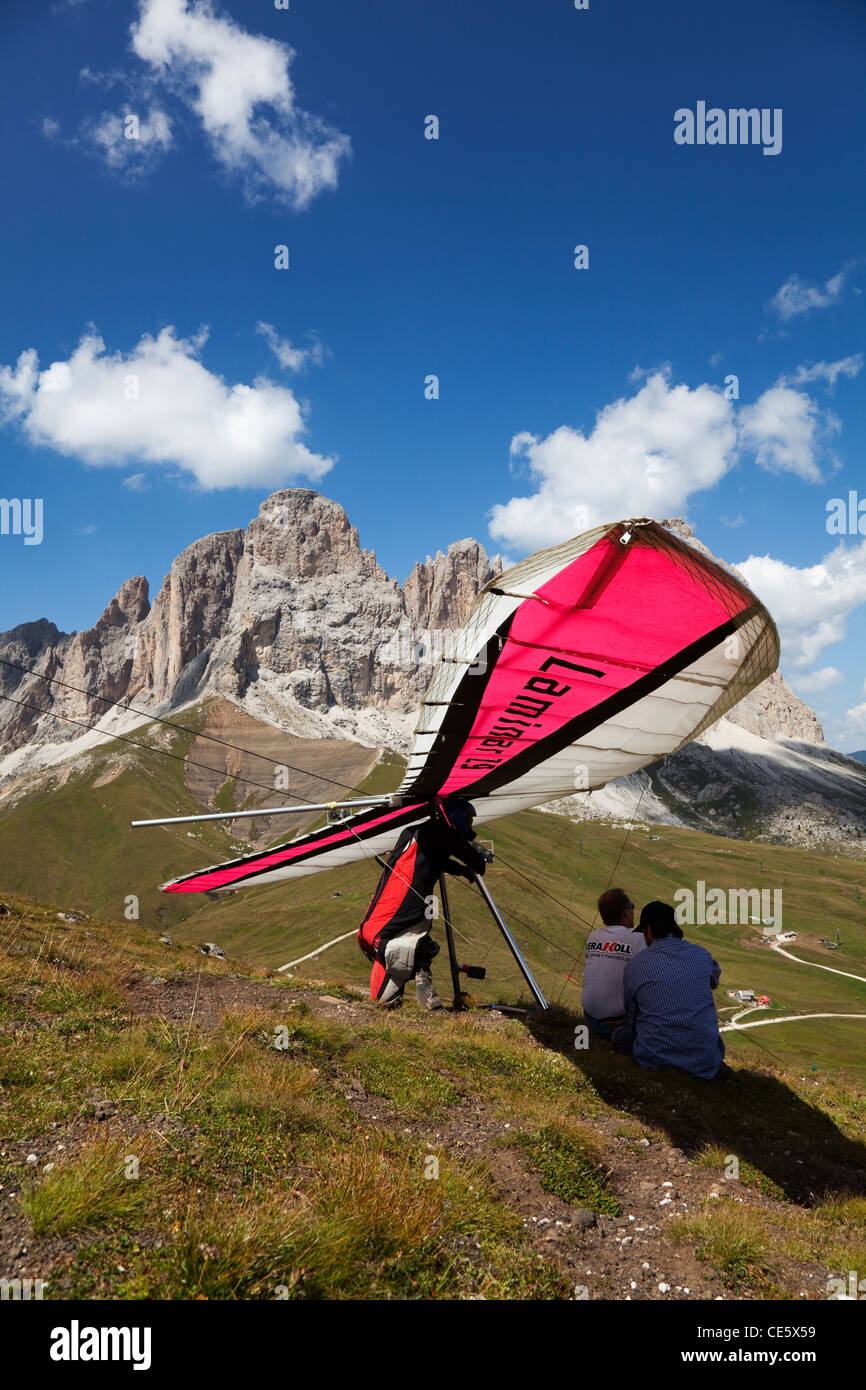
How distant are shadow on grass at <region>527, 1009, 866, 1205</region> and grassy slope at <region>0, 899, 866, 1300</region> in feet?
0.12

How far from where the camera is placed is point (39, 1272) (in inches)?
121

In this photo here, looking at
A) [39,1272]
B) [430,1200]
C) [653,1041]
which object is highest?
[39,1272]

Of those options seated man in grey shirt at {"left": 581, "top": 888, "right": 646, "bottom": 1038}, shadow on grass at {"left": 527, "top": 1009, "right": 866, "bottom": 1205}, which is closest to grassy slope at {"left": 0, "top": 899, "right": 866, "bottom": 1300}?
shadow on grass at {"left": 527, "top": 1009, "right": 866, "bottom": 1205}

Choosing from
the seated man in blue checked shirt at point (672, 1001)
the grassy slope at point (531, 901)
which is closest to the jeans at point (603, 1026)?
the seated man in blue checked shirt at point (672, 1001)

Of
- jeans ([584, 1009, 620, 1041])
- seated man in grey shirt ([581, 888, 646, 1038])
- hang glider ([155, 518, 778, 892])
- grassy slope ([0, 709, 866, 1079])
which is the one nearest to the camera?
hang glider ([155, 518, 778, 892])

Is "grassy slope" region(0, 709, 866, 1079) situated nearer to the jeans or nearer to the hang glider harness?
the hang glider harness

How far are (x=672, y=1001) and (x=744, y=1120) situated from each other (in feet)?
4.65

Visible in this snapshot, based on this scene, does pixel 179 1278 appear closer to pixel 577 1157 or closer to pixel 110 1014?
pixel 577 1157

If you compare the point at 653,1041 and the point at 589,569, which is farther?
the point at 653,1041

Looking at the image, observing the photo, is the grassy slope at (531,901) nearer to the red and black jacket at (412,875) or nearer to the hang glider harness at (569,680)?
the hang glider harness at (569,680)

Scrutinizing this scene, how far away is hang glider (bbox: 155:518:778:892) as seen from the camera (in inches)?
224
